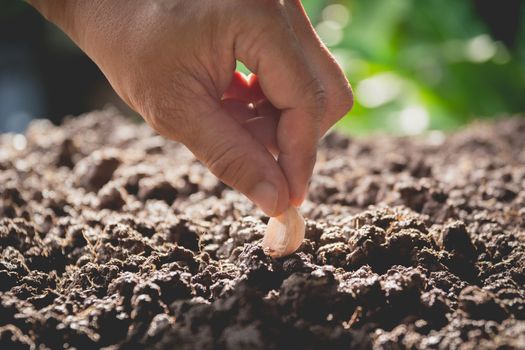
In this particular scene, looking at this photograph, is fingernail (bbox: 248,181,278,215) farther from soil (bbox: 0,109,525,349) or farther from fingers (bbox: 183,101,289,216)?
soil (bbox: 0,109,525,349)

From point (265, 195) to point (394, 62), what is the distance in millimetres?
3600

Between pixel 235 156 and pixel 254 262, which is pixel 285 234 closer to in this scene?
pixel 254 262

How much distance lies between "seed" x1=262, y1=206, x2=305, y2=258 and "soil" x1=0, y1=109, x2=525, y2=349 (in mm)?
30

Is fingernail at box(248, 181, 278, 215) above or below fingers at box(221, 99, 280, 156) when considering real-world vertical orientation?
below

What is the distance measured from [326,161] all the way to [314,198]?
0.55 meters

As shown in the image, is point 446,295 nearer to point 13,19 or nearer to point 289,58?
point 289,58

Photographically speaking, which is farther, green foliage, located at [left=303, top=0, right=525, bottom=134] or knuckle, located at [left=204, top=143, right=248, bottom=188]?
green foliage, located at [left=303, top=0, right=525, bottom=134]

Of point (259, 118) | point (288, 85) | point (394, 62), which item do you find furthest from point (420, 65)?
point (288, 85)

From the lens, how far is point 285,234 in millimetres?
1389

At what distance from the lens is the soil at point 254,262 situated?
3.90 feet

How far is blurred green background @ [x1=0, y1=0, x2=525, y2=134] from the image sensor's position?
4.09 meters

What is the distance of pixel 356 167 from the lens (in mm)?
2336

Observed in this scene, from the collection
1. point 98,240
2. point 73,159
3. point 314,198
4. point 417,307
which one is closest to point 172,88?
point 98,240

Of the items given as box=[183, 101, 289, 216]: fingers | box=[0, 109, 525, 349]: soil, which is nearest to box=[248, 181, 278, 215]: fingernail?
box=[183, 101, 289, 216]: fingers
